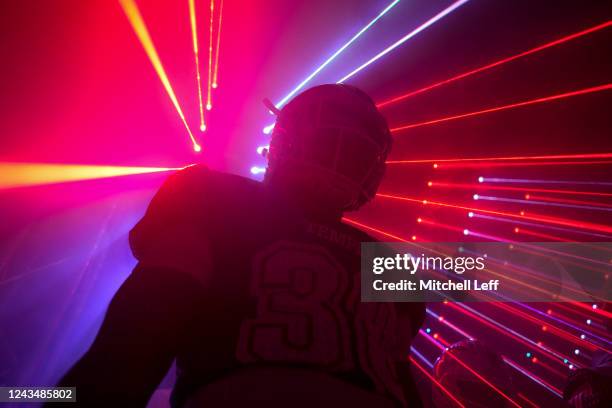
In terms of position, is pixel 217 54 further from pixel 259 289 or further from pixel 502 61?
pixel 259 289

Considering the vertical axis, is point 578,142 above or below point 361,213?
above

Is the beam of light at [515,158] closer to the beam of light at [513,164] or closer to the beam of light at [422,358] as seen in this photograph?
the beam of light at [513,164]

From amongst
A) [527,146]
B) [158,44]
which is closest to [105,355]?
[158,44]

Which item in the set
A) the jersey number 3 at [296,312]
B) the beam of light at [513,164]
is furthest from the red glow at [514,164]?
the jersey number 3 at [296,312]

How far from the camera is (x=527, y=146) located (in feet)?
13.5

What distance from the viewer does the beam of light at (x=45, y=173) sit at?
209cm

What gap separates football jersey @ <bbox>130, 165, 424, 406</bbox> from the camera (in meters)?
0.95

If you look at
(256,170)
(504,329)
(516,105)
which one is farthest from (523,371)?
(256,170)

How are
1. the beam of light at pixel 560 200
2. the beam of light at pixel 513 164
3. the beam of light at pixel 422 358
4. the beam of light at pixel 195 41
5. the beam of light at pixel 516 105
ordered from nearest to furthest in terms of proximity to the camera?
1. the beam of light at pixel 516 105
2. the beam of light at pixel 195 41
3. the beam of light at pixel 513 164
4. the beam of light at pixel 422 358
5. the beam of light at pixel 560 200

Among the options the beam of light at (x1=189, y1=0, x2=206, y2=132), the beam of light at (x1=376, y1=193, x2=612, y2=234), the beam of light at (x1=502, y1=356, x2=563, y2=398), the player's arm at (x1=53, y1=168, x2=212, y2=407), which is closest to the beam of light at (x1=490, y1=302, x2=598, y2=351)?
the beam of light at (x1=502, y1=356, x2=563, y2=398)

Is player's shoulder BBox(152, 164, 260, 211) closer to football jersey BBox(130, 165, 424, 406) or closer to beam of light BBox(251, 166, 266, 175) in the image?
football jersey BBox(130, 165, 424, 406)

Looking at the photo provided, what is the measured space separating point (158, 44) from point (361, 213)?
4106 mm

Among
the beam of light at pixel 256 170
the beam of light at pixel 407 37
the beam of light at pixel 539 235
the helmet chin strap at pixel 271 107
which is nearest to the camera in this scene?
the helmet chin strap at pixel 271 107

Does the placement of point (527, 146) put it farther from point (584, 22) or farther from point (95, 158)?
point (95, 158)
